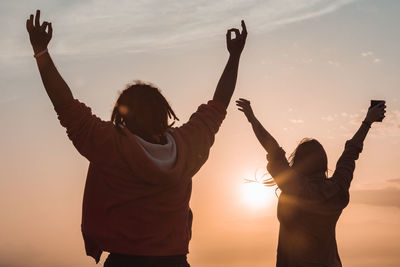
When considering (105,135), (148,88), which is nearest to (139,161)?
(105,135)

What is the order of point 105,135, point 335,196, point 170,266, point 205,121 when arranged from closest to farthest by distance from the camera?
point 105,135, point 170,266, point 205,121, point 335,196

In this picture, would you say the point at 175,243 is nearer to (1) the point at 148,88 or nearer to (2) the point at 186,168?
(2) the point at 186,168

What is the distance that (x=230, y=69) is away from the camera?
14.8 feet

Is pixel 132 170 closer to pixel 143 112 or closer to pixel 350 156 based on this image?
pixel 143 112

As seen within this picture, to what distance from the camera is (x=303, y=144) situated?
6.01m

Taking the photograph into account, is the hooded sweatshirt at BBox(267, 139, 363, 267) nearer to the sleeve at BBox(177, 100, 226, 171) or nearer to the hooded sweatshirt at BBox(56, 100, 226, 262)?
the sleeve at BBox(177, 100, 226, 171)

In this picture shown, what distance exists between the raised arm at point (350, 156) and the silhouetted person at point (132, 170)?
7.64ft

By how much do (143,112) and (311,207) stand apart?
8.73 feet

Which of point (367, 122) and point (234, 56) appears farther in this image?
point (367, 122)

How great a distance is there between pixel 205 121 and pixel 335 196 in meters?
2.26

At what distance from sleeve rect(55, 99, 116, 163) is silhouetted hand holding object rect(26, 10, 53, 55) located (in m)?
0.41

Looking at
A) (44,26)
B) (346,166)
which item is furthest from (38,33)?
(346,166)

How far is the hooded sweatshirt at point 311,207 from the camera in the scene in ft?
18.9

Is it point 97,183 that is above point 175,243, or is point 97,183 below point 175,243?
above
